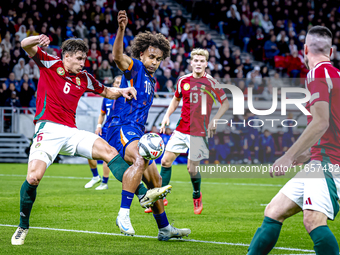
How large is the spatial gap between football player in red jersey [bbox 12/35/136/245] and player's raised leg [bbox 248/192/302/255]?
2.02 m

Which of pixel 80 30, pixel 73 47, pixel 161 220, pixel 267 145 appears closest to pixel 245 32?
pixel 267 145

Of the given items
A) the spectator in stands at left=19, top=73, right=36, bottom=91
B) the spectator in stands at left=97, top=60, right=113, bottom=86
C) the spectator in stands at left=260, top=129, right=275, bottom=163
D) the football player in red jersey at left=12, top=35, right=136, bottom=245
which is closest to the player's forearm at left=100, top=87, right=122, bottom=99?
the football player in red jersey at left=12, top=35, right=136, bottom=245

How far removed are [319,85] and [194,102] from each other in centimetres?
520

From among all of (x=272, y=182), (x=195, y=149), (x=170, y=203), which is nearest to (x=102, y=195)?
(x=170, y=203)

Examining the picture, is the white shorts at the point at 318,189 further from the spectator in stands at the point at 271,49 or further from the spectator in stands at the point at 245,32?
the spectator in stands at the point at 245,32

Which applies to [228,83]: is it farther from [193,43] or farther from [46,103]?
[46,103]

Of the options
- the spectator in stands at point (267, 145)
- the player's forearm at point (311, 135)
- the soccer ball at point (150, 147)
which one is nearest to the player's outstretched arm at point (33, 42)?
the soccer ball at point (150, 147)

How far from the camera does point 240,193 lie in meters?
10.1

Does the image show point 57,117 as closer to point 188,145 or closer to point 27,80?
point 188,145

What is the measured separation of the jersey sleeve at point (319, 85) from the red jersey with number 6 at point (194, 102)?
4956 mm

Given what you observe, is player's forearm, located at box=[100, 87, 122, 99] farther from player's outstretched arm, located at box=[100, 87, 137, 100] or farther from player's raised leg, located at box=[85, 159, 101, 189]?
player's raised leg, located at box=[85, 159, 101, 189]

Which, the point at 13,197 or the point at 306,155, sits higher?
the point at 306,155

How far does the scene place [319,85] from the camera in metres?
3.25

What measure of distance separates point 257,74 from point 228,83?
1.93 metres
